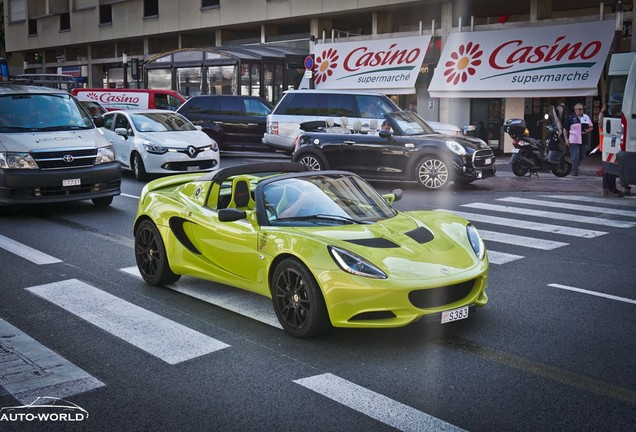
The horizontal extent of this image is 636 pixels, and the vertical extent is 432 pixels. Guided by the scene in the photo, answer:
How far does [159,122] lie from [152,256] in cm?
1164

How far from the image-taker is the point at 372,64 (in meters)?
31.8

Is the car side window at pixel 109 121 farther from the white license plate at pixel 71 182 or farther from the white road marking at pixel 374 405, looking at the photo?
the white road marking at pixel 374 405

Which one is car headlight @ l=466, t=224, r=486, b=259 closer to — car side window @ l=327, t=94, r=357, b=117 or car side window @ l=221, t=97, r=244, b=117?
car side window @ l=327, t=94, r=357, b=117

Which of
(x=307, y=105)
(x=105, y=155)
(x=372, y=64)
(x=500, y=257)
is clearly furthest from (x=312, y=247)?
(x=372, y=64)

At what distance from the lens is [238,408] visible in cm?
512

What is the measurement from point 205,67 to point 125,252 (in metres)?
23.9

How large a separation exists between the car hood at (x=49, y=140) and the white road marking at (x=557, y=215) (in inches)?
274

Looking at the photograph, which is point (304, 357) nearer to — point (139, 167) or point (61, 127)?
point (61, 127)

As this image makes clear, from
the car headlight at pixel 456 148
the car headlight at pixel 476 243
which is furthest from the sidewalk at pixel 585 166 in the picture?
the car headlight at pixel 476 243

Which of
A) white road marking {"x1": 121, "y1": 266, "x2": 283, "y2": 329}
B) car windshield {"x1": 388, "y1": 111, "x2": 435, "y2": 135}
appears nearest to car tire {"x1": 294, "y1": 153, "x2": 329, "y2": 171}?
car windshield {"x1": 388, "y1": 111, "x2": 435, "y2": 135}

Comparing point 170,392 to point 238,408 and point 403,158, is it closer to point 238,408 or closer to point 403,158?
point 238,408

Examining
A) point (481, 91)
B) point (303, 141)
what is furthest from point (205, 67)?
point (303, 141)

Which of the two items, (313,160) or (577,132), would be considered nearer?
(313,160)

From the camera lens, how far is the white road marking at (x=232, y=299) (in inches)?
286
